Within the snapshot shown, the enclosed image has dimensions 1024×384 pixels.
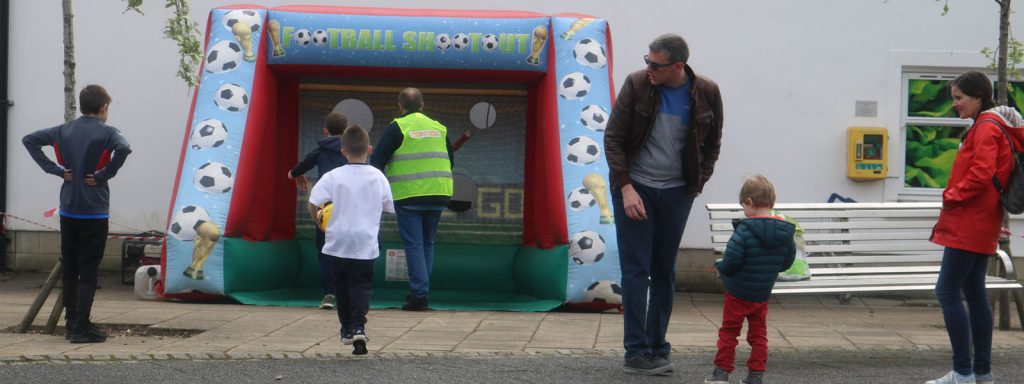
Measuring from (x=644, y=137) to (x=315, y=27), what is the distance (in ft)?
14.8

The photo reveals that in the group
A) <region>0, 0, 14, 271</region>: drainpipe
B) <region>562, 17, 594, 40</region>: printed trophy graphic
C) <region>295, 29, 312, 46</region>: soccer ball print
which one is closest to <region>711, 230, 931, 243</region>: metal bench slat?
<region>562, 17, 594, 40</region>: printed trophy graphic

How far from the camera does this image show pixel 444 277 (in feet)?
35.7

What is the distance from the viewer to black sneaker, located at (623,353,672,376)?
6102mm

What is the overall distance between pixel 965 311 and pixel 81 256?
474 centimetres

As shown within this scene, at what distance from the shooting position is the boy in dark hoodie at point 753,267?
18.9ft

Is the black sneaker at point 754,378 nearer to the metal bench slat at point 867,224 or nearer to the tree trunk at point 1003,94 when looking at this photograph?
the metal bench slat at point 867,224

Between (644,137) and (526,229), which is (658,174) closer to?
(644,137)

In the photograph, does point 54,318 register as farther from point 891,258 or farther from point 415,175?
point 891,258

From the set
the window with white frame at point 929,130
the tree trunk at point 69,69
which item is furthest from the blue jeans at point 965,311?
the window with white frame at point 929,130

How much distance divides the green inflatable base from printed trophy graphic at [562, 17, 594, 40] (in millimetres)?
1645

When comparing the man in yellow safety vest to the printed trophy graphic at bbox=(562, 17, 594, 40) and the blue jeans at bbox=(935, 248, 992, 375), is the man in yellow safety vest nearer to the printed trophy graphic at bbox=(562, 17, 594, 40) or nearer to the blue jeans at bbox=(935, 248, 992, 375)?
the printed trophy graphic at bbox=(562, 17, 594, 40)

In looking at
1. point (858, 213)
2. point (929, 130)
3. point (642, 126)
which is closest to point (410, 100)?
point (858, 213)

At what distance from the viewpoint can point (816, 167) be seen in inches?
470

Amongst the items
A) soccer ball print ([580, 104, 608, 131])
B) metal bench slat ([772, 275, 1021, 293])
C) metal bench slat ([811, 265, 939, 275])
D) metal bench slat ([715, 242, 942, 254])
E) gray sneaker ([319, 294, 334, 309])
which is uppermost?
soccer ball print ([580, 104, 608, 131])
